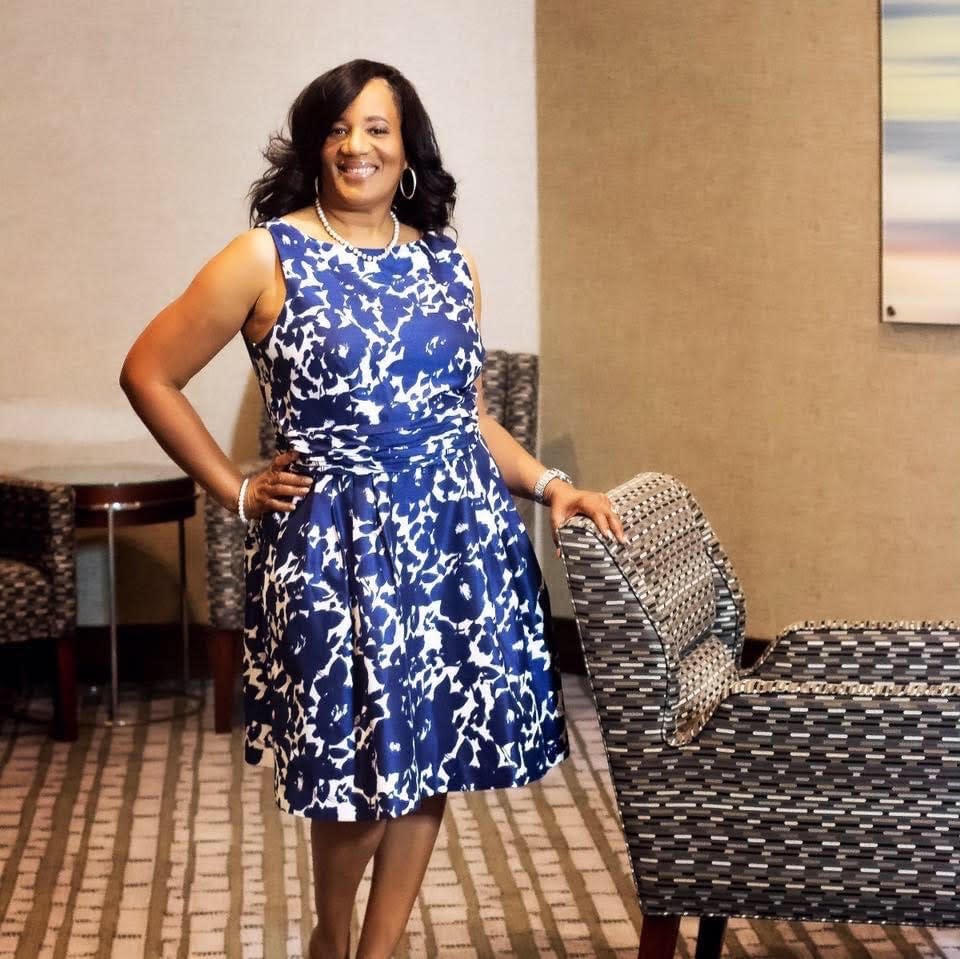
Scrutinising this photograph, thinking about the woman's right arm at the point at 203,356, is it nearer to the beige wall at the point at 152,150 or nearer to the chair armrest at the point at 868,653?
the chair armrest at the point at 868,653

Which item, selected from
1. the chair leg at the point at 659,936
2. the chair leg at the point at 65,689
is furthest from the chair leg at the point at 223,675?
the chair leg at the point at 659,936

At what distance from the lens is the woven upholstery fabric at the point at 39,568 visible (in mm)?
4730

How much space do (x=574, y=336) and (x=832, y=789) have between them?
315cm

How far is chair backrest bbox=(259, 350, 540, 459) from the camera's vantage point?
16.9 feet

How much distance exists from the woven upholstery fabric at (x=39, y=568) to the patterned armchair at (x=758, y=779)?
8.61 feet

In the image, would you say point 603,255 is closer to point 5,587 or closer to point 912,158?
point 912,158

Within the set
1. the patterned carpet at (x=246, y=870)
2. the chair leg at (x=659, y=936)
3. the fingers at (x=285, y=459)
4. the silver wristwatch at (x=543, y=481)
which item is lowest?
the patterned carpet at (x=246, y=870)

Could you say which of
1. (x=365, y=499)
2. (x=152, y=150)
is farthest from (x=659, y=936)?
(x=152, y=150)

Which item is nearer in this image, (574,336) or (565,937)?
(565,937)

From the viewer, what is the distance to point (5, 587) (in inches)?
185

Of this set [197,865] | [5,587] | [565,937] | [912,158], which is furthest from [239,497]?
[912,158]

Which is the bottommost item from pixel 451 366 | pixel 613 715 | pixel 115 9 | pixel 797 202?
pixel 613 715

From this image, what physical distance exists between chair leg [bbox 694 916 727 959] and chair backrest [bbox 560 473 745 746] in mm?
441

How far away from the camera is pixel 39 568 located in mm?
4832
